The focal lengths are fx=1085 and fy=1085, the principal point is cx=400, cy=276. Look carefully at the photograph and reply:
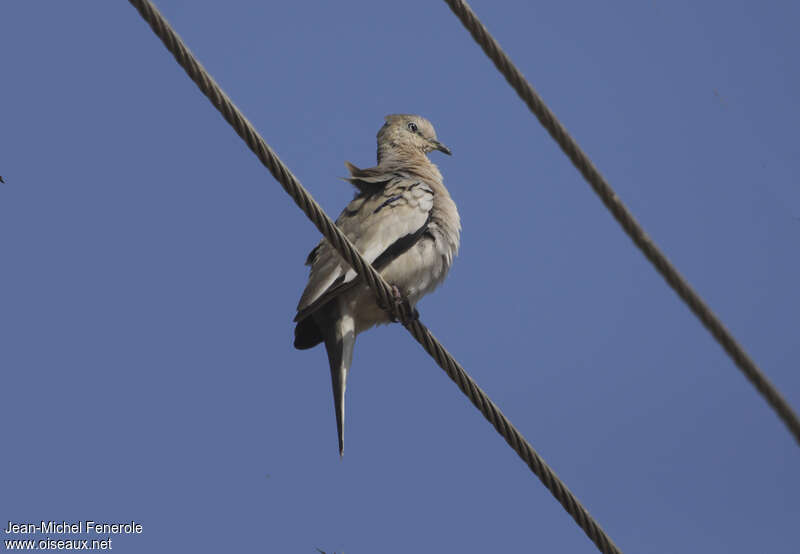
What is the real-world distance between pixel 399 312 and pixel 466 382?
119cm

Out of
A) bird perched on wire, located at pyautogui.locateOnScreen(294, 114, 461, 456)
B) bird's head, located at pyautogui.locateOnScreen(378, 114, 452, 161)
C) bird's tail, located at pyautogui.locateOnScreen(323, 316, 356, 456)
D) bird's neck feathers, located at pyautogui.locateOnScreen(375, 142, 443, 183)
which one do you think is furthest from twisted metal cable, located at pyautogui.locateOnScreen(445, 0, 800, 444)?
bird's head, located at pyautogui.locateOnScreen(378, 114, 452, 161)

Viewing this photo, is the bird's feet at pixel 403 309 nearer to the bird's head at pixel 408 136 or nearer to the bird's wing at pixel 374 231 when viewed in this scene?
the bird's wing at pixel 374 231

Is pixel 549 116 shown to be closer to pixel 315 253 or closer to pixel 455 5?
pixel 455 5

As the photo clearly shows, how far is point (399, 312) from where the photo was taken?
5.34m

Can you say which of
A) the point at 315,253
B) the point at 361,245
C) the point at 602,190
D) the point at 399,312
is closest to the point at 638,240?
the point at 602,190

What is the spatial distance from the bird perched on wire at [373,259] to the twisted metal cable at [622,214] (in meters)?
1.73

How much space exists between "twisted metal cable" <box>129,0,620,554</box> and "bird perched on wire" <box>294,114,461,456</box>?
1.09m

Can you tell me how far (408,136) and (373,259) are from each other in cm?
263

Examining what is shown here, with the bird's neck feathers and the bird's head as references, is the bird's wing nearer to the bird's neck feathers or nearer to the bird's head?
the bird's neck feathers

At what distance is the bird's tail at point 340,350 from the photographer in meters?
5.73

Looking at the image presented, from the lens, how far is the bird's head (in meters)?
8.20

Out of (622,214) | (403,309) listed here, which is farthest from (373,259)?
(622,214)

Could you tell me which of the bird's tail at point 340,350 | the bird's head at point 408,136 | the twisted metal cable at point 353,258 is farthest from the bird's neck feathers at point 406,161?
the twisted metal cable at point 353,258

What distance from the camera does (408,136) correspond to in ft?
27.0
